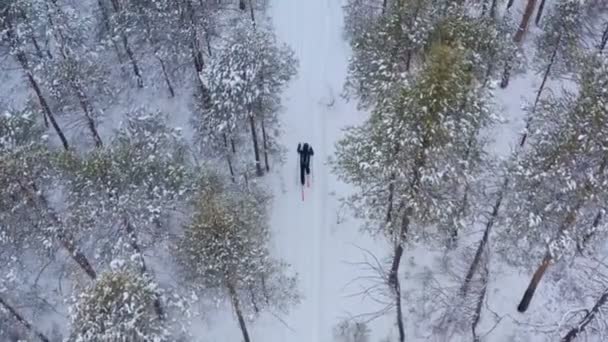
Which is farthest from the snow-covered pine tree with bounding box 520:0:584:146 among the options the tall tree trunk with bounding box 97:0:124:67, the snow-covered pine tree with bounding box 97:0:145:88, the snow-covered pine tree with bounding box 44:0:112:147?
the tall tree trunk with bounding box 97:0:124:67

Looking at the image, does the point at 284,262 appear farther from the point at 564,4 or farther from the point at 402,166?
the point at 564,4

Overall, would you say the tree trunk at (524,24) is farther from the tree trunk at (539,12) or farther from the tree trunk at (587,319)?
the tree trunk at (587,319)

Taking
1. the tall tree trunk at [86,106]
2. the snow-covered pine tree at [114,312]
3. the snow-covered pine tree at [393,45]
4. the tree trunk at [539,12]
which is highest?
the snow-covered pine tree at [393,45]

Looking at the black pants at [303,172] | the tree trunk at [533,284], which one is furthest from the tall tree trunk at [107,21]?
the tree trunk at [533,284]

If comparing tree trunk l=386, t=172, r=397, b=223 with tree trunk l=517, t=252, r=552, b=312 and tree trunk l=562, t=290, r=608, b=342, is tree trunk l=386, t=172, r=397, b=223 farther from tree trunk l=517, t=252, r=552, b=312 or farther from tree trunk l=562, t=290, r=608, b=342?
tree trunk l=562, t=290, r=608, b=342

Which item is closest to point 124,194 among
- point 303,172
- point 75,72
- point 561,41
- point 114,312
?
point 114,312

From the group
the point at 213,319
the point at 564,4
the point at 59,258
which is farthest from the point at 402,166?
the point at 59,258

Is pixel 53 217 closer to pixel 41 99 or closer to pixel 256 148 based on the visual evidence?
pixel 41 99
